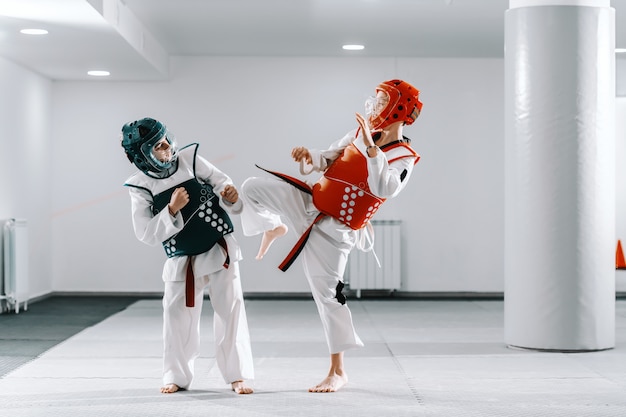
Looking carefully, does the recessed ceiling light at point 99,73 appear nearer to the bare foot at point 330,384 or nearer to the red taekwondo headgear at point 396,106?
the red taekwondo headgear at point 396,106

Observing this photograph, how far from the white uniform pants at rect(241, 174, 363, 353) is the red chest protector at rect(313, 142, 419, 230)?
2.9 inches

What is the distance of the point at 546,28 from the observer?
604 centimetres

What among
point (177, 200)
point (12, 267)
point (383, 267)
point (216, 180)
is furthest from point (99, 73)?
point (177, 200)

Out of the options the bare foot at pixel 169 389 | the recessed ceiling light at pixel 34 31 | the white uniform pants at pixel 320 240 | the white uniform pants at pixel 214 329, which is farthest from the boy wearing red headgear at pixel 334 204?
the recessed ceiling light at pixel 34 31

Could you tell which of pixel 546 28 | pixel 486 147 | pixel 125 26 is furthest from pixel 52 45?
pixel 486 147

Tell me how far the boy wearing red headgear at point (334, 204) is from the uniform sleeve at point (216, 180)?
0.06m

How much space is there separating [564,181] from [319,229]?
2106mm

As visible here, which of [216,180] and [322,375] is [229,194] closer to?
[216,180]

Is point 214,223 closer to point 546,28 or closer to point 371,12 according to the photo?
point 546,28

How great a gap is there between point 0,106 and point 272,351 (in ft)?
12.8

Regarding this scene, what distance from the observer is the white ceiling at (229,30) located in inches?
272

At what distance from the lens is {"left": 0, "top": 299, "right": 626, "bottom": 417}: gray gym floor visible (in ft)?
14.1

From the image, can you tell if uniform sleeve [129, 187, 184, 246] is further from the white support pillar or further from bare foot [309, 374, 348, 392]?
the white support pillar

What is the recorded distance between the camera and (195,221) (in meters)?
4.57
